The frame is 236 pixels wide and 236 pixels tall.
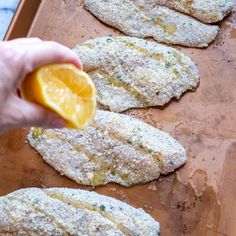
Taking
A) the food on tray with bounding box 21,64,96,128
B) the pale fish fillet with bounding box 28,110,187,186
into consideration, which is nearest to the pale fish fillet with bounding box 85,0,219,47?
the pale fish fillet with bounding box 28,110,187,186

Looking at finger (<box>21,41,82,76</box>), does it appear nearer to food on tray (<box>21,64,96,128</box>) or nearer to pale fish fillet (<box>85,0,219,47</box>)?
food on tray (<box>21,64,96,128</box>)

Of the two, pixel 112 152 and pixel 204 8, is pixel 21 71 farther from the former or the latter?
pixel 204 8

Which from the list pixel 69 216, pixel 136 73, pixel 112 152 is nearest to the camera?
pixel 69 216

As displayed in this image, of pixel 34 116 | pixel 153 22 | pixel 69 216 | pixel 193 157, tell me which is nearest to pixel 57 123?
pixel 34 116

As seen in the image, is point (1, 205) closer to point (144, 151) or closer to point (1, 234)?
point (1, 234)

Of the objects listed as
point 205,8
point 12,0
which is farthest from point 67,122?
point 12,0

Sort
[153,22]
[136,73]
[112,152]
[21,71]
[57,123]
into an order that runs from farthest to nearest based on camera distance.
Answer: [153,22] → [136,73] → [112,152] → [57,123] → [21,71]

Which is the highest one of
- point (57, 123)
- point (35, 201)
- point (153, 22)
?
point (57, 123)
